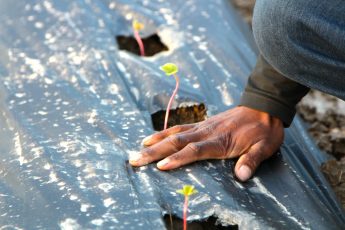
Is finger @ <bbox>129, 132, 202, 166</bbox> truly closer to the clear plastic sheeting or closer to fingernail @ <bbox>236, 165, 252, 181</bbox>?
the clear plastic sheeting

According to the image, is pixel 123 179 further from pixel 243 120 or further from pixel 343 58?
pixel 343 58

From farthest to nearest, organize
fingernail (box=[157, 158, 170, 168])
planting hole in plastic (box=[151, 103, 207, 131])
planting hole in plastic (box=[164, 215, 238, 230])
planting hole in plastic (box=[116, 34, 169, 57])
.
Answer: planting hole in plastic (box=[116, 34, 169, 57])
planting hole in plastic (box=[151, 103, 207, 131])
fingernail (box=[157, 158, 170, 168])
planting hole in plastic (box=[164, 215, 238, 230])

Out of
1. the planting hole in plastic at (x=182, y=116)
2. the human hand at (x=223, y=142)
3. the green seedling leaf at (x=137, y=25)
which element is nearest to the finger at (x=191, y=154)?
the human hand at (x=223, y=142)

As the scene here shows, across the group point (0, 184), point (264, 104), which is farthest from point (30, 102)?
point (264, 104)

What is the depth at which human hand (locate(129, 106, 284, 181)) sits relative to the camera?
5.56 ft

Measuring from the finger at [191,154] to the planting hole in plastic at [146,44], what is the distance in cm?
72

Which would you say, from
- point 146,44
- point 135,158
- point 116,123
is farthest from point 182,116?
point 146,44

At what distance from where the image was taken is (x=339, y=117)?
2420 mm

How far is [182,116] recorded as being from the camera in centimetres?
201

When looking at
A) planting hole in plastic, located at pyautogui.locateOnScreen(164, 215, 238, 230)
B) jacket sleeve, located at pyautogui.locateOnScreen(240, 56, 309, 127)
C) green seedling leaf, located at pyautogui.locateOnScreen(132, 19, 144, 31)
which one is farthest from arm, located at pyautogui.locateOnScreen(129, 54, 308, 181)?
green seedling leaf, located at pyautogui.locateOnScreen(132, 19, 144, 31)

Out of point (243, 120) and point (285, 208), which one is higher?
point (243, 120)

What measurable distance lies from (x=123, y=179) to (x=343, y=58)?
64 cm

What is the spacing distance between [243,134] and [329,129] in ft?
2.40

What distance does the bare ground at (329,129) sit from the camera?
2039 millimetres
